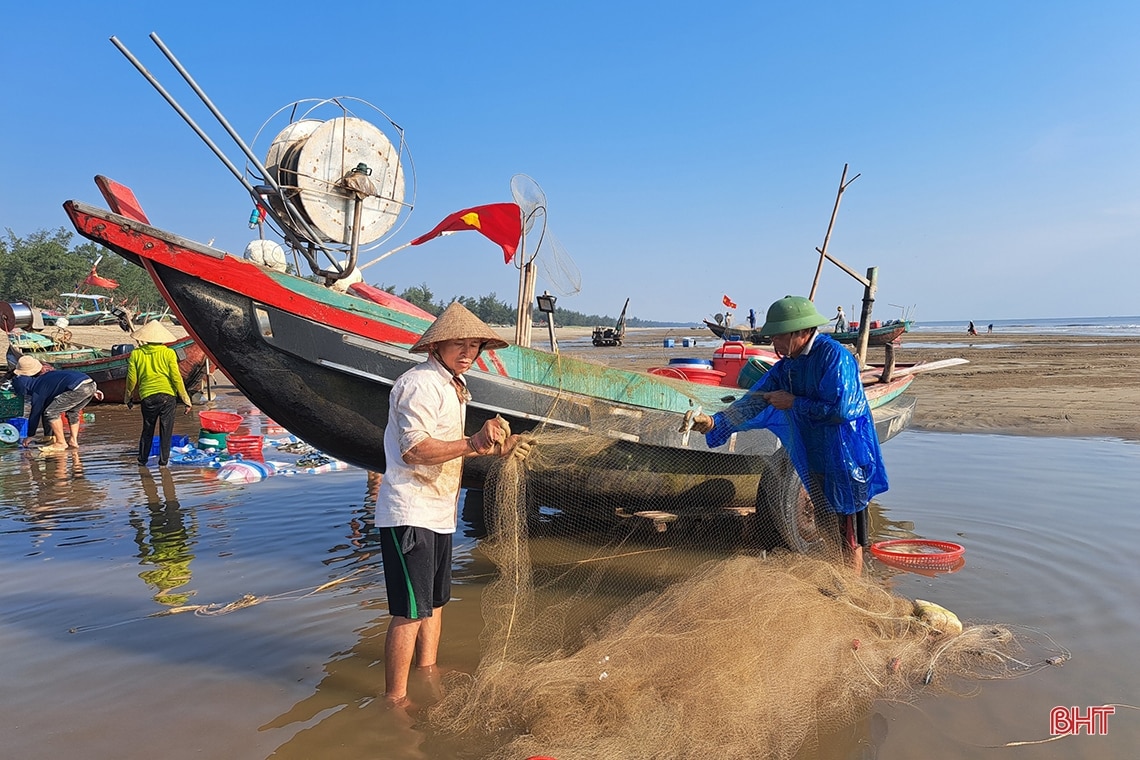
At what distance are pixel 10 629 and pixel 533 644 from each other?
2.97 metres

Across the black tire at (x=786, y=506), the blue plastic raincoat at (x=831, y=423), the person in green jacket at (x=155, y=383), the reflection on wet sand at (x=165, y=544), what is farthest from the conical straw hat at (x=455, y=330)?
the person in green jacket at (x=155, y=383)

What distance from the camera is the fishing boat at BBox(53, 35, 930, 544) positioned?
172 inches

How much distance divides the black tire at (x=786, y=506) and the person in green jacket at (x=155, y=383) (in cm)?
688

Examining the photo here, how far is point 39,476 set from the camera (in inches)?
316

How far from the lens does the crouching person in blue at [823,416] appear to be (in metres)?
3.73

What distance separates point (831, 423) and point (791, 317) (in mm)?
606

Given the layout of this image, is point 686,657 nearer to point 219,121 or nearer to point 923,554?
point 923,554

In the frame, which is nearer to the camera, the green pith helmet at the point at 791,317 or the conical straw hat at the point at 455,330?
the conical straw hat at the point at 455,330

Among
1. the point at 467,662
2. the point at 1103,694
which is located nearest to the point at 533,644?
the point at 467,662

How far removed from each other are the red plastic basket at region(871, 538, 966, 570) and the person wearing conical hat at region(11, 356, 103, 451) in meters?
10.0

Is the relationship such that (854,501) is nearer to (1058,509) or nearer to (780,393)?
(780,393)

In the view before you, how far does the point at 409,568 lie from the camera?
2.90 meters

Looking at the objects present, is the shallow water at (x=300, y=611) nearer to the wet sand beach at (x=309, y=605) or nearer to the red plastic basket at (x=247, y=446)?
the wet sand beach at (x=309, y=605)

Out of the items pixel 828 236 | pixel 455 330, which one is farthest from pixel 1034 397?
pixel 455 330
